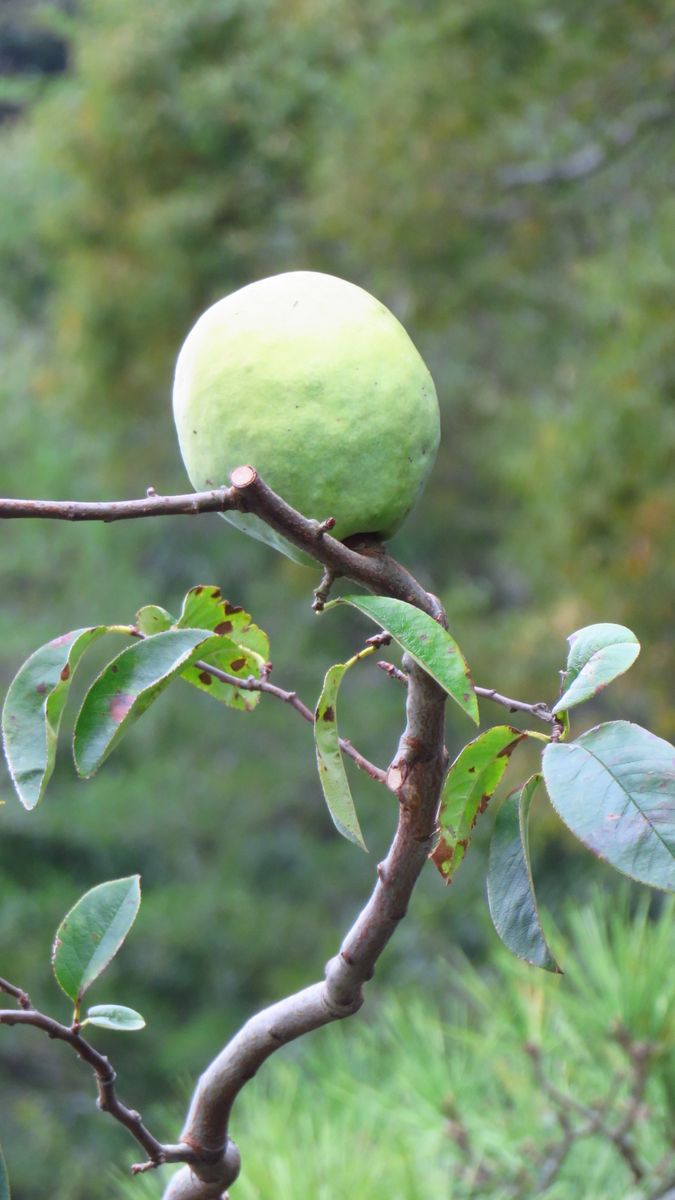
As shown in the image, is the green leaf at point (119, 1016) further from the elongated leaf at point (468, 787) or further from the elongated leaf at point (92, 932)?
the elongated leaf at point (468, 787)

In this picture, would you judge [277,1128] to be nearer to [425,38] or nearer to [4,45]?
[425,38]

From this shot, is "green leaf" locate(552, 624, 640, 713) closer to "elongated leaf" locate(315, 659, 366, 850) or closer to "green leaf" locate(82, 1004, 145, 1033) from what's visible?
"elongated leaf" locate(315, 659, 366, 850)

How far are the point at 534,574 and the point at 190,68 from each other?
3.59 ft

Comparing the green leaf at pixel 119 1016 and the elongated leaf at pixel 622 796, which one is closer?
the elongated leaf at pixel 622 796

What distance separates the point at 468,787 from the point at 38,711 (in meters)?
0.12

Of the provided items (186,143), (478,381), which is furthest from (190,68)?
(478,381)

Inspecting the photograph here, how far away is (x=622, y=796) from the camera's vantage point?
1.08 feet

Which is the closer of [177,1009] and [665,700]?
[665,700]

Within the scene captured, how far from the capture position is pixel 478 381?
9.84 feet

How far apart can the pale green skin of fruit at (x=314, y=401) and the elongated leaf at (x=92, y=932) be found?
0.42 feet

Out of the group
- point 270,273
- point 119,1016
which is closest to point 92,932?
point 119,1016

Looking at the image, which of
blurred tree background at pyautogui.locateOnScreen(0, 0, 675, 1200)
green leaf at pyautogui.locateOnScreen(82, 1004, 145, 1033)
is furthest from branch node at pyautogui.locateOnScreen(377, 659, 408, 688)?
blurred tree background at pyautogui.locateOnScreen(0, 0, 675, 1200)

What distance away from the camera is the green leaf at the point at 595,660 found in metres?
0.36

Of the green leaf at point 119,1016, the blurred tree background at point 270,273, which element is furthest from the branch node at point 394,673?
the blurred tree background at point 270,273
